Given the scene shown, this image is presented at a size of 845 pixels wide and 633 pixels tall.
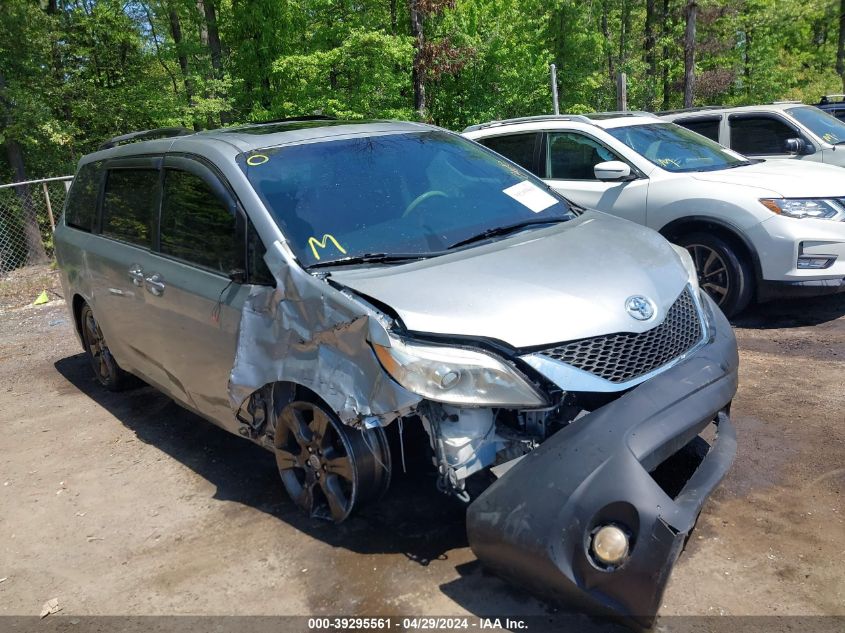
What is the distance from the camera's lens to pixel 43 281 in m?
10.6

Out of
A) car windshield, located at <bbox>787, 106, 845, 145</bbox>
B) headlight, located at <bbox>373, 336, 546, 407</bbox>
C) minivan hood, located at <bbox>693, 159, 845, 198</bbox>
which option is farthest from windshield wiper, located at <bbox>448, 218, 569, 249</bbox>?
car windshield, located at <bbox>787, 106, 845, 145</bbox>

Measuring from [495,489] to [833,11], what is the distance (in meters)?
39.4

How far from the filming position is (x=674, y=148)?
7246 mm

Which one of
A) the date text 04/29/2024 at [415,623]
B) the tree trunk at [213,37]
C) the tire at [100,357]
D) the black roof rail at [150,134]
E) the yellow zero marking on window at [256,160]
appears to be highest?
the tree trunk at [213,37]

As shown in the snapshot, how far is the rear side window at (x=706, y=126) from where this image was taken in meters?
9.77

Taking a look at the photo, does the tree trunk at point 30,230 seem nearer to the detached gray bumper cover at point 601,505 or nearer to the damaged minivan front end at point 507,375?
the damaged minivan front end at point 507,375

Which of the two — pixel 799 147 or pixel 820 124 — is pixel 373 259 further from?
pixel 820 124

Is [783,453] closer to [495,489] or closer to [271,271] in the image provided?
[495,489]

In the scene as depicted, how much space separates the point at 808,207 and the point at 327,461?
180 inches

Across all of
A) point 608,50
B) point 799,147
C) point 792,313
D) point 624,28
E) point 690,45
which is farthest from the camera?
point 624,28

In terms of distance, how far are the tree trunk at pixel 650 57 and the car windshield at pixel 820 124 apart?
60.4 ft

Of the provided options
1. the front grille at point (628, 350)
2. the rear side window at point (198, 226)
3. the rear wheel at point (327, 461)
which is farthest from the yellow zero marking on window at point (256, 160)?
the front grille at point (628, 350)

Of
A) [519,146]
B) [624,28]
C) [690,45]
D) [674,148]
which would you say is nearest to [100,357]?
[519,146]

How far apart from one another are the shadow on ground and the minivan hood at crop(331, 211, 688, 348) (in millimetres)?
3058
